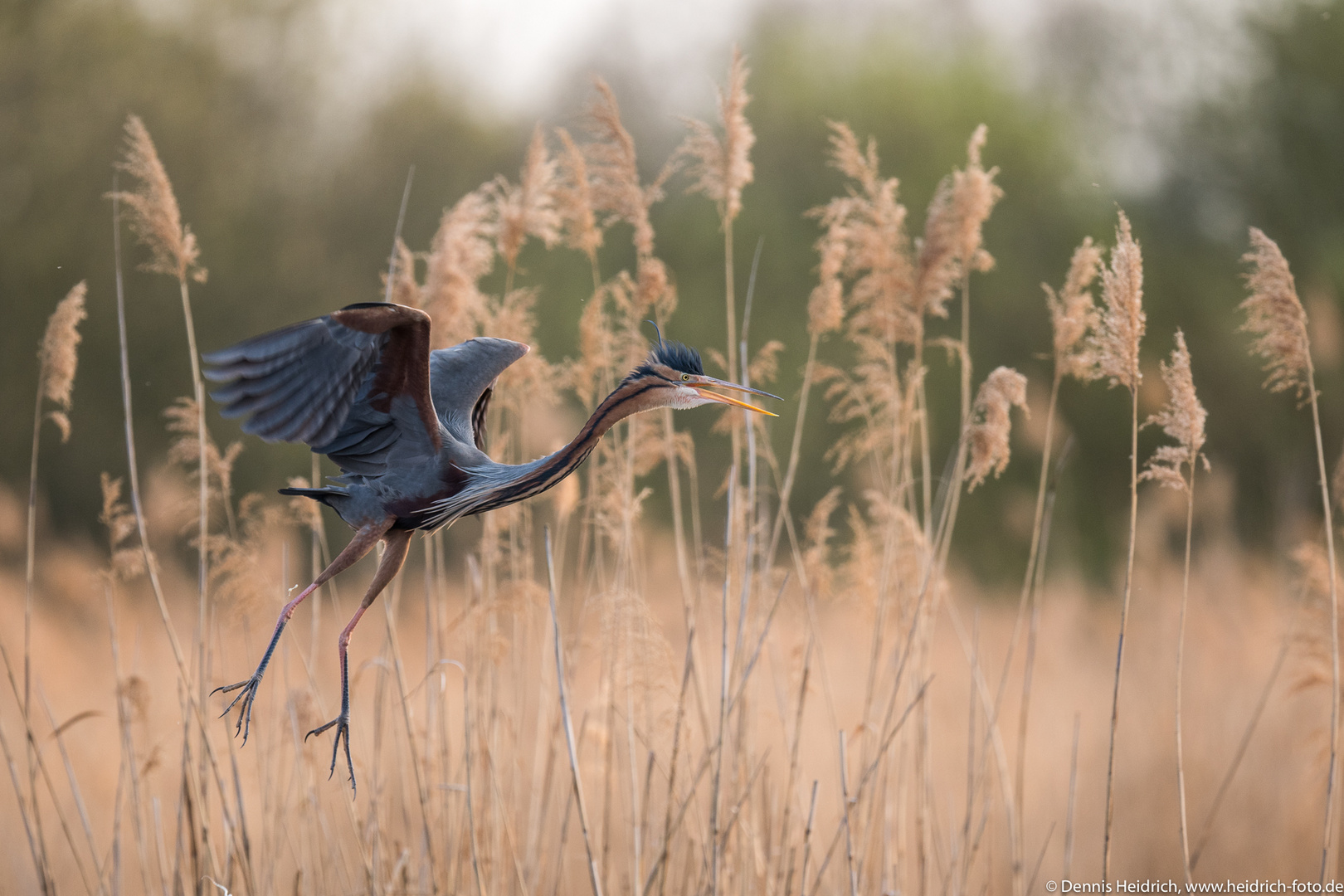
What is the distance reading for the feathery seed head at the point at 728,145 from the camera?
3084mm

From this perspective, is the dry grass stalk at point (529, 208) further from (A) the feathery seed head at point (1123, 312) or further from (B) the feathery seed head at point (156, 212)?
(A) the feathery seed head at point (1123, 312)

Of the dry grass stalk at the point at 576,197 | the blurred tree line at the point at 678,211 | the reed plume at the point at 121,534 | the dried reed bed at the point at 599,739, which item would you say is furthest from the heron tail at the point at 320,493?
the blurred tree line at the point at 678,211

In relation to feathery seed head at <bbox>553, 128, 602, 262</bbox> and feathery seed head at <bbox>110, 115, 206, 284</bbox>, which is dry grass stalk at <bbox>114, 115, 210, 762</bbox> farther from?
feathery seed head at <bbox>553, 128, 602, 262</bbox>

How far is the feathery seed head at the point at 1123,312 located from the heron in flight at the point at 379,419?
0.89m

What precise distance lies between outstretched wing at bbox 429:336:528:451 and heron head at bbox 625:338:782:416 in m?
0.63

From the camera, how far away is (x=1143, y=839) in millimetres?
4660

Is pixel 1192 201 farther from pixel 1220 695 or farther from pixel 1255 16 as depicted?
pixel 1220 695

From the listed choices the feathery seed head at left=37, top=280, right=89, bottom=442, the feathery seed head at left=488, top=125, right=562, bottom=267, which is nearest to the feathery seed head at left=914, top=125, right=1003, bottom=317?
the feathery seed head at left=488, top=125, right=562, bottom=267

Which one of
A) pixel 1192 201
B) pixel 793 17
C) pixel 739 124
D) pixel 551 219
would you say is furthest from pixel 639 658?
pixel 793 17

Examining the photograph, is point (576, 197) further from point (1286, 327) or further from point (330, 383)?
point (1286, 327)

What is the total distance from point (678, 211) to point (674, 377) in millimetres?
11662

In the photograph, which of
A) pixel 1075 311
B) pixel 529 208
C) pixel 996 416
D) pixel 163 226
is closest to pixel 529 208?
pixel 529 208

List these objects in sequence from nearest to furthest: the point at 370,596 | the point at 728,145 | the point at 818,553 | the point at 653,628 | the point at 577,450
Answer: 1. the point at 577,450
2. the point at 370,596
3. the point at 653,628
4. the point at 728,145
5. the point at 818,553

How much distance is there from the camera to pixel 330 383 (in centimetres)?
244
